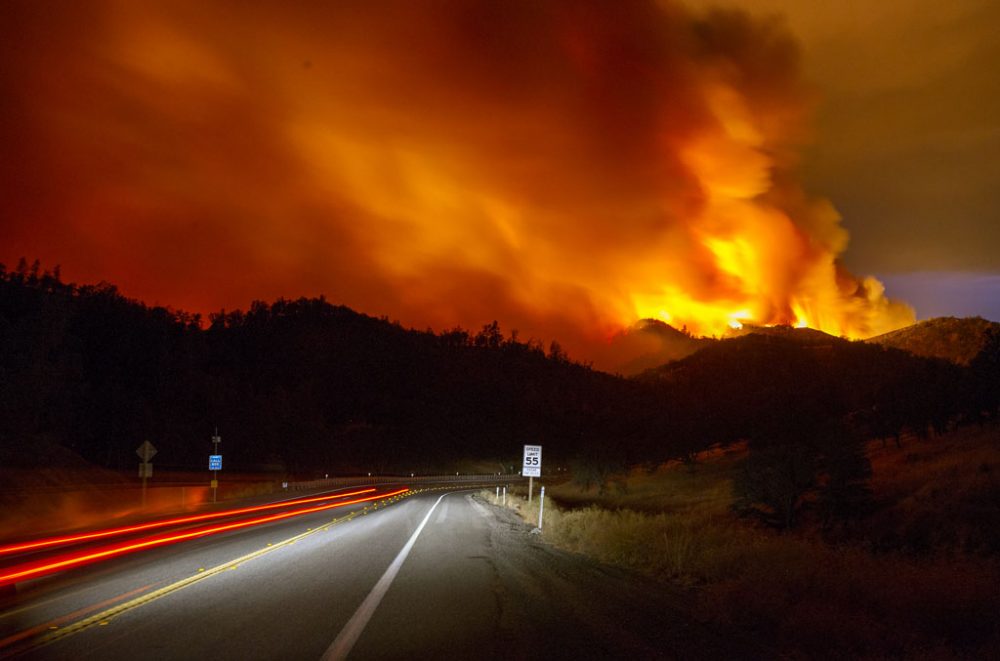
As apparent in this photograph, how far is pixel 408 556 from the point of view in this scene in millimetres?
17969

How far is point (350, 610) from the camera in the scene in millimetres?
10648

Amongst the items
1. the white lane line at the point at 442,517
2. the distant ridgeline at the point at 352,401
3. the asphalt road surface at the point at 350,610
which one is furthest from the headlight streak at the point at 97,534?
the distant ridgeline at the point at 352,401

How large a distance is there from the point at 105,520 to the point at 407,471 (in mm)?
99700

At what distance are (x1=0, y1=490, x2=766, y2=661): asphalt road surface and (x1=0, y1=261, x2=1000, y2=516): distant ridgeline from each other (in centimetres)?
3876

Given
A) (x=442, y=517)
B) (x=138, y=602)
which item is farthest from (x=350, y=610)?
(x=442, y=517)

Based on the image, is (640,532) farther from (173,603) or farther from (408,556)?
(173,603)

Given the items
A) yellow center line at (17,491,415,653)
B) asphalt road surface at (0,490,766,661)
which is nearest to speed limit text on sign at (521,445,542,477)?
asphalt road surface at (0,490,766,661)

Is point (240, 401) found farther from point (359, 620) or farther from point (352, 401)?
point (359, 620)

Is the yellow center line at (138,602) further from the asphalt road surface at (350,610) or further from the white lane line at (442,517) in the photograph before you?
the white lane line at (442,517)

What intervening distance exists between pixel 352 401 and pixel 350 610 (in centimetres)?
16722

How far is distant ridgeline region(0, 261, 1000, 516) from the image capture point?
2766 inches

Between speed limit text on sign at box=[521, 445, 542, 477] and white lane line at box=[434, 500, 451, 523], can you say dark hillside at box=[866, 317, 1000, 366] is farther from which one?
speed limit text on sign at box=[521, 445, 542, 477]

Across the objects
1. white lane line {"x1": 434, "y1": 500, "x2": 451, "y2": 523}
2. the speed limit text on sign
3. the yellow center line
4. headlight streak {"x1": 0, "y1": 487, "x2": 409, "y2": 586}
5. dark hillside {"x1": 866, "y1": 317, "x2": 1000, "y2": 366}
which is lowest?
white lane line {"x1": 434, "y1": 500, "x2": 451, "y2": 523}

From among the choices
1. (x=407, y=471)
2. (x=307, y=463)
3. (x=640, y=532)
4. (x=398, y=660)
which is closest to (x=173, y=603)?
(x=398, y=660)
